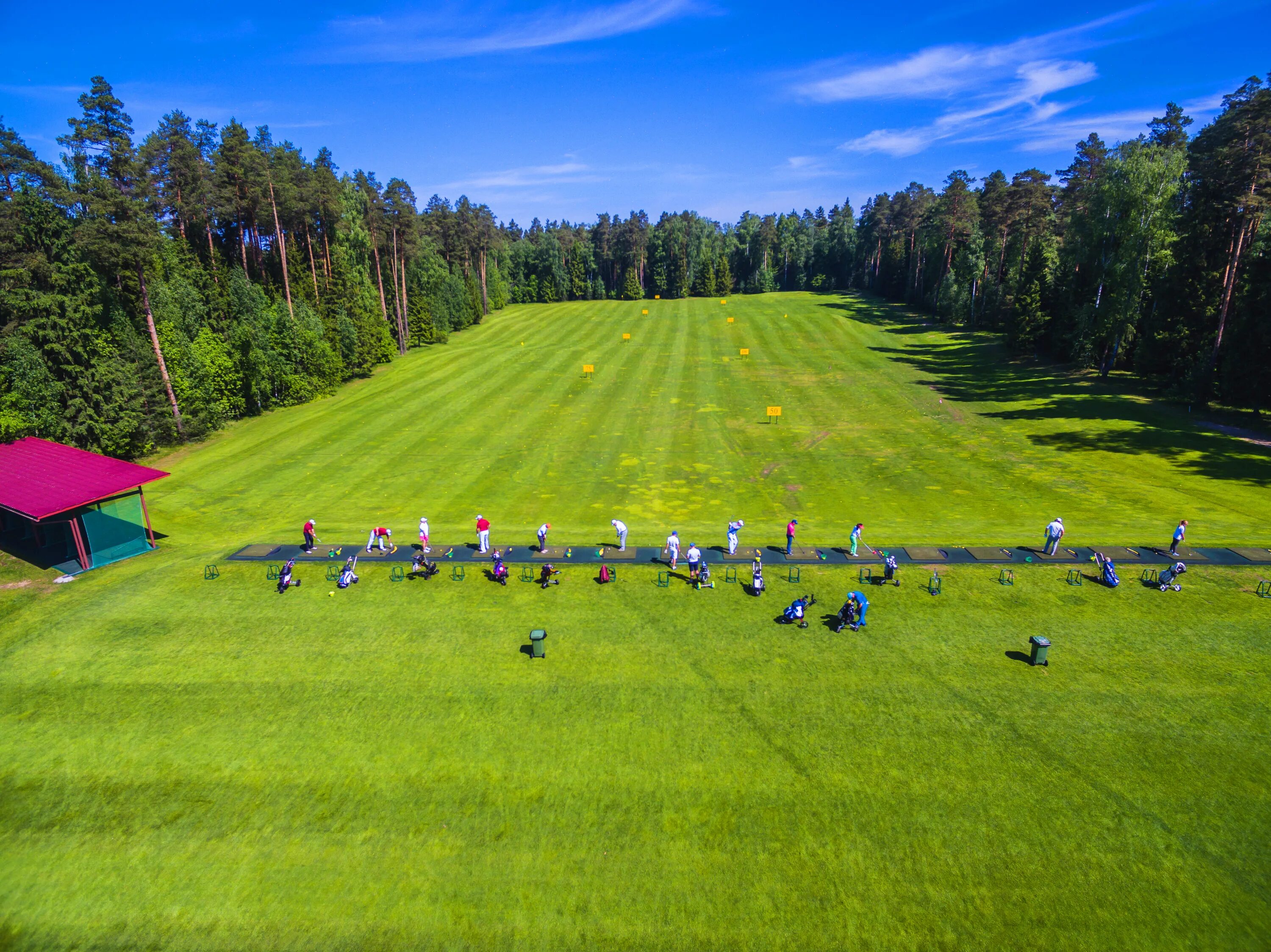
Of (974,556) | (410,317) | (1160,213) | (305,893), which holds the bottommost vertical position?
(305,893)

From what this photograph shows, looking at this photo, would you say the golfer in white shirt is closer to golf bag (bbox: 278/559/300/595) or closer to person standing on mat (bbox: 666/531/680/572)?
person standing on mat (bbox: 666/531/680/572)

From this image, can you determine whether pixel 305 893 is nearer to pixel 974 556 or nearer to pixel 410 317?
pixel 974 556

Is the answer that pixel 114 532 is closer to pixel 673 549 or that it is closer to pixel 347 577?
pixel 347 577

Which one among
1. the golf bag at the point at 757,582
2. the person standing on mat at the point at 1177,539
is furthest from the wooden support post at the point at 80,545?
the person standing on mat at the point at 1177,539

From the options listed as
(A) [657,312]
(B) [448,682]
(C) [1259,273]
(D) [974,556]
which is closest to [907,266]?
(A) [657,312]

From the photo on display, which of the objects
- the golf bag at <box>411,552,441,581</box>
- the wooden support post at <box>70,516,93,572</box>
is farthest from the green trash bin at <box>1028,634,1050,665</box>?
the wooden support post at <box>70,516,93,572</box>

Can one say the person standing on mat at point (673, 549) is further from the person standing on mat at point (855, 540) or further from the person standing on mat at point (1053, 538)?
the person standing on mat at point (1053, 538)

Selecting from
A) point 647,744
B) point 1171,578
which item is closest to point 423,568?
point 647,744
